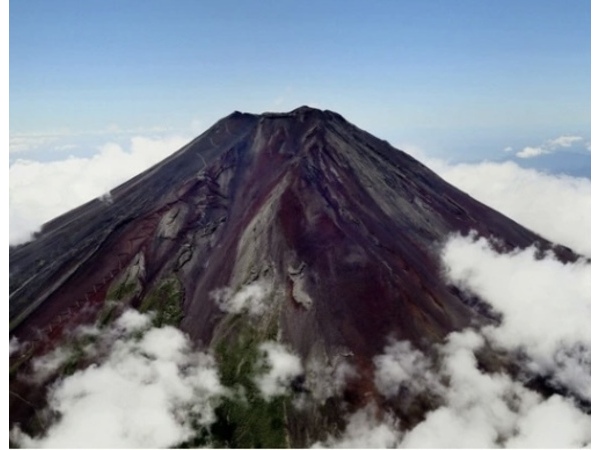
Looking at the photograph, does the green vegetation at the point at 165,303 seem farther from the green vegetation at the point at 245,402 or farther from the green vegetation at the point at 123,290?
the green vegetation at the point at 245,402

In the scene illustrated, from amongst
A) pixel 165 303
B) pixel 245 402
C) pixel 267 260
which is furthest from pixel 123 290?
pixel 245 402

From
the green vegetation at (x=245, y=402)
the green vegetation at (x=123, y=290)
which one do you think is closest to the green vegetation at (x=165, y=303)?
the green vegetation at (x=123, y=290)

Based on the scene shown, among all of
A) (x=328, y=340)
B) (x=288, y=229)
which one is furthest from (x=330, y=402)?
(x=288, y=229)

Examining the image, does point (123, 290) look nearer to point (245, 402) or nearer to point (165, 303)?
point (165, 303)

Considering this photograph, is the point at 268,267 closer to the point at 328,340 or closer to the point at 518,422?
the point at 328,340

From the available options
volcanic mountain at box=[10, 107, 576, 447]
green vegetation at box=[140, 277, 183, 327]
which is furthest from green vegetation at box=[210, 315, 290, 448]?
green vegetation at box=[140, 277, 183, 327]
